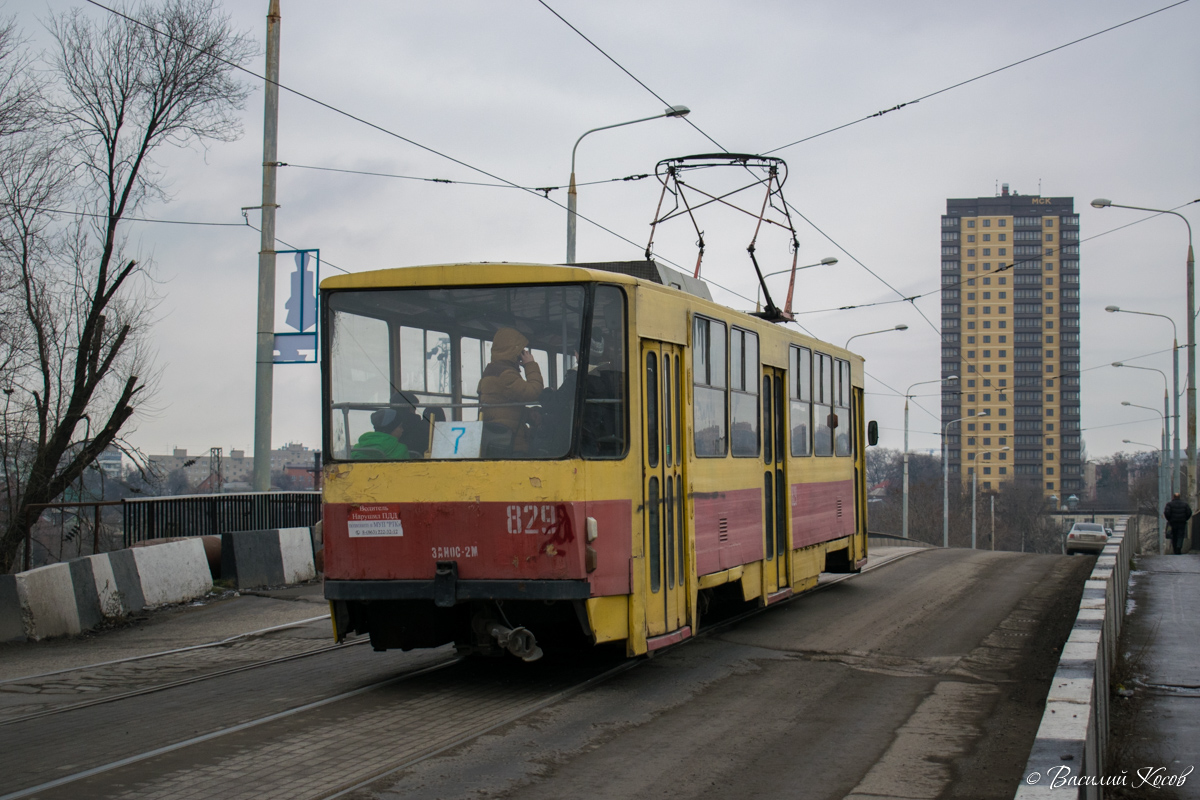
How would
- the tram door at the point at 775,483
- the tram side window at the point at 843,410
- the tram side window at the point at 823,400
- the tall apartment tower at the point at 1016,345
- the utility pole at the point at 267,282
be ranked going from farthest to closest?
1. the tall apartment tower at the point at 1016,345
2. the utility pole at the point at 267,282
3. the tram side window at the point at 843,410
4. the tram side window at the point at 823,400
5. the tram door at the point at 775,483

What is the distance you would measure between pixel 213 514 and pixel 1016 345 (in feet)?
476

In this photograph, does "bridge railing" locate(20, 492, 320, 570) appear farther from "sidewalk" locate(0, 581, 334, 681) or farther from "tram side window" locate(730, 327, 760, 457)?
"tram side window" locate(730, 327, 760, 457)

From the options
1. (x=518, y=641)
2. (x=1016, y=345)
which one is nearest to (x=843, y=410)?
(x=518, y=641)

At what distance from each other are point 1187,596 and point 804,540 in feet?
16.3

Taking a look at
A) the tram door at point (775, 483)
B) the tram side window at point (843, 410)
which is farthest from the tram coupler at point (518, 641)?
the tram side window at point (843, 410)

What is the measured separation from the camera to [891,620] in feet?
40.2

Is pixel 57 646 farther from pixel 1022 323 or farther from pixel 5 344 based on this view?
pixel 1022 323

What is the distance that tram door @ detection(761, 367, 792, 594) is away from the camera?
1175 cm

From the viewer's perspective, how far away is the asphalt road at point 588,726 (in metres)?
5.95

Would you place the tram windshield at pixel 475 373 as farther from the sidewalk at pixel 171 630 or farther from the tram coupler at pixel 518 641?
the sidewalk at pixel 171 630

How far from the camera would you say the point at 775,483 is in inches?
476

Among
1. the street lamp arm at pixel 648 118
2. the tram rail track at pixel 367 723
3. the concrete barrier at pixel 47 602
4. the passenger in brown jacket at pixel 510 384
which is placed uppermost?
the street lamp arm at pixel 648 118

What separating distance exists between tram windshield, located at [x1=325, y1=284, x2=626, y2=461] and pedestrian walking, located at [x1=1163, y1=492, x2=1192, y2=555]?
76.9ft

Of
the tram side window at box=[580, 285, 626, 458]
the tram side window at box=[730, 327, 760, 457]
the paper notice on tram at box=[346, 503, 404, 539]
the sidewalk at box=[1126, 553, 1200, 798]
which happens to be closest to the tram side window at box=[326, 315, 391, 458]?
the paper notice on tram at box=[346, 503, 404, 539]
